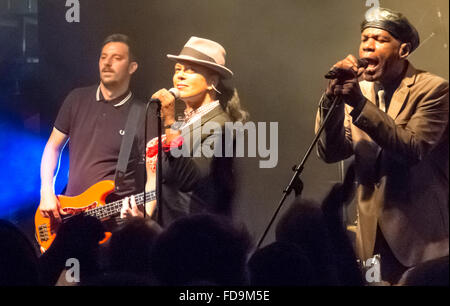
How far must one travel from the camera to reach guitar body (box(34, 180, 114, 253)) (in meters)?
4.06

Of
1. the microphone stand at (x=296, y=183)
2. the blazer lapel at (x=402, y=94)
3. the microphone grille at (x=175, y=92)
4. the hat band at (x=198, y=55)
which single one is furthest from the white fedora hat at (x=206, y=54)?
the blazer lapel at (x=402, y=94)

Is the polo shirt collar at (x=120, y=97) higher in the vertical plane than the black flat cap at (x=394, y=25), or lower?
lower

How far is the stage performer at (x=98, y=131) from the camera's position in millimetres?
4082

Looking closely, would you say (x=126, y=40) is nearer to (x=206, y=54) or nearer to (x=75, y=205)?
(x=206, y=54)

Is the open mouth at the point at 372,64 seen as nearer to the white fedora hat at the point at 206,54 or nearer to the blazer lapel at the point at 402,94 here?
the blazer lapel at the point at 402,94

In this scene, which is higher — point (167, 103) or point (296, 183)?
point (167, 103)

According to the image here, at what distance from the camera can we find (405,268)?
3.65 m

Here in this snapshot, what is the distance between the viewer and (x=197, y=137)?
399 cm

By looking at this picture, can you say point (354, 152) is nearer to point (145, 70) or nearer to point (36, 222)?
point (145, 70)

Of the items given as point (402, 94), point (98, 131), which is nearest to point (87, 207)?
point (98, 131)

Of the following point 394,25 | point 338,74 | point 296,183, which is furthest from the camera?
point 296,183

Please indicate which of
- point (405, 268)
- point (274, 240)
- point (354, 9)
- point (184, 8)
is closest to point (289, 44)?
point (354, 9)

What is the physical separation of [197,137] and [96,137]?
663 millimetres

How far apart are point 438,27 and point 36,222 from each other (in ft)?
8.93
